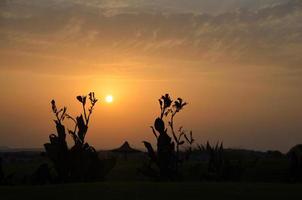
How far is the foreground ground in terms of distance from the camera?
39.1ft

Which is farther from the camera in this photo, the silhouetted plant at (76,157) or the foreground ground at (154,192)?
the silhouetted plant at (76,157)

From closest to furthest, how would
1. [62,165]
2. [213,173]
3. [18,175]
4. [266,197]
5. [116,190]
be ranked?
1. [266,197]
2. [116,190]
3. [62,165]
4. [213,173]
5. [18,175]

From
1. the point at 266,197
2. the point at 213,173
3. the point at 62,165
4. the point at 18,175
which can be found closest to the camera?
the point at 266,197

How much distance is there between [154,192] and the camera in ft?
40.8

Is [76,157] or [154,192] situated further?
[76,157]

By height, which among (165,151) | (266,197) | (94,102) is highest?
(94,102)

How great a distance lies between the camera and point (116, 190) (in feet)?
41.9

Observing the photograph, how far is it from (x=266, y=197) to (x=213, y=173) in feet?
32.7

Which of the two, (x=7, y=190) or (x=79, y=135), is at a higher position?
(x=79, y=135)

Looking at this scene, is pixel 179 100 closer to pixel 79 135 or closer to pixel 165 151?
pixel 165 151

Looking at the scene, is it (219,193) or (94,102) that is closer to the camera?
(219,193)

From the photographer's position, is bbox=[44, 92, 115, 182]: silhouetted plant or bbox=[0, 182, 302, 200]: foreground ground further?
bbox=[44, 92, 115, 182]: silhouetted plant

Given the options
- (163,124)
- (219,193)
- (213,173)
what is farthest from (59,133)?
(219,193)

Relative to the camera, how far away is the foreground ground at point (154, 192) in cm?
1192
